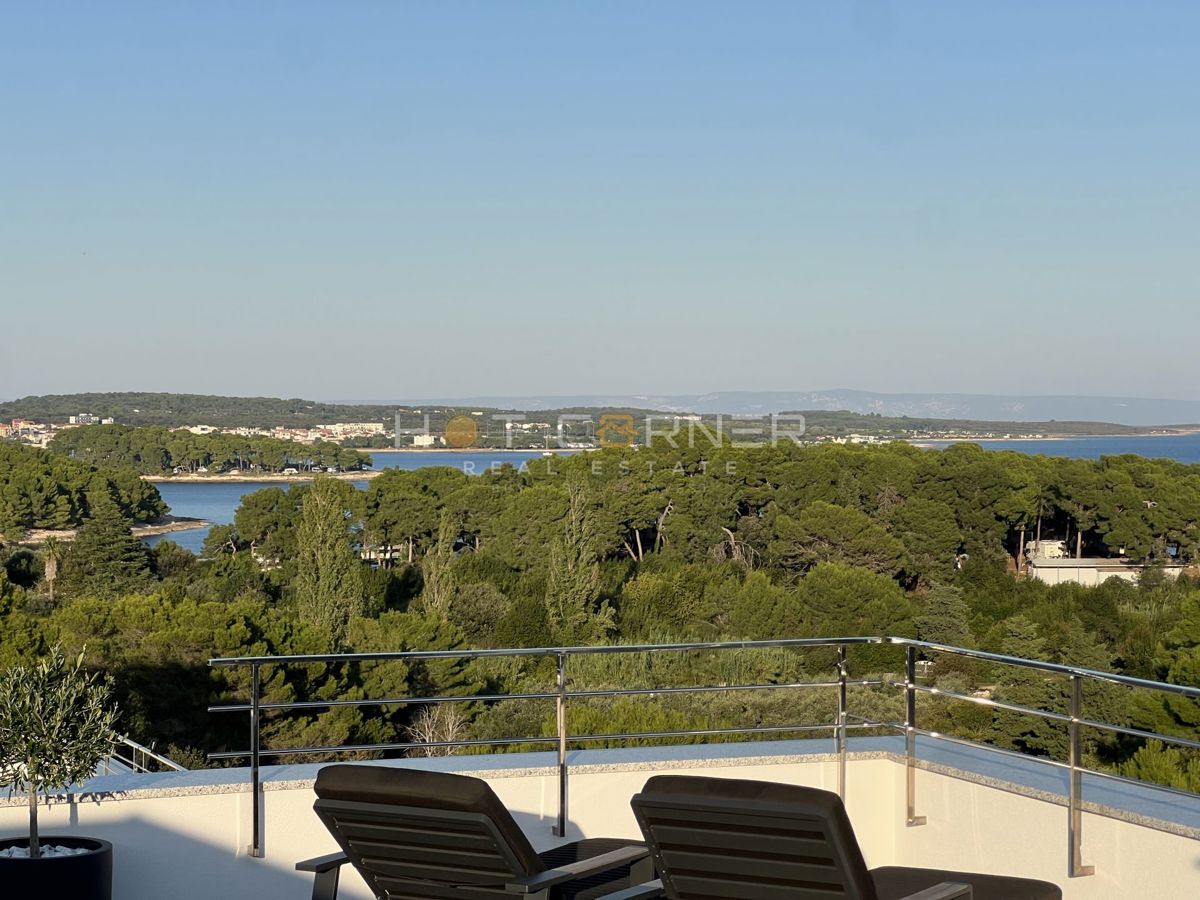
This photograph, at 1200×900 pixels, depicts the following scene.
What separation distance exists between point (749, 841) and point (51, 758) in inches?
90.6

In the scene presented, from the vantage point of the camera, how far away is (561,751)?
15.4 ft

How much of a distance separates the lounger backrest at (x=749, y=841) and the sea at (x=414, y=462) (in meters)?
54.9

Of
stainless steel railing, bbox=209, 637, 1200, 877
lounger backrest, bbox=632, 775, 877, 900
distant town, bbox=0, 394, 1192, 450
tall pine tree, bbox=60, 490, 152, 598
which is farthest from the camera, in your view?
distant town, bbox=0, 394, 1192, 450

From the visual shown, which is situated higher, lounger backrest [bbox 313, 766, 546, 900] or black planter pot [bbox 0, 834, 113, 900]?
lounger backrest [bbox 313, 766, 546, 900]

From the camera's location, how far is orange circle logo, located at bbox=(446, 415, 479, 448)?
67.1 meters

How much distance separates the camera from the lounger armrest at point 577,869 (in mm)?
2938

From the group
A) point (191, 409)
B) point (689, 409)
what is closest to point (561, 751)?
point (689, 409)

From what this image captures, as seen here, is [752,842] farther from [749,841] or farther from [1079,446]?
[1079,446]

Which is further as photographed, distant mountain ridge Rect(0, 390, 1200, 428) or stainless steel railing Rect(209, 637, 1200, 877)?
distant mountain ridge Rect(0, 390, 1200, 428)

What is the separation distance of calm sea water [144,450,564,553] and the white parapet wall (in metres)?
53.1

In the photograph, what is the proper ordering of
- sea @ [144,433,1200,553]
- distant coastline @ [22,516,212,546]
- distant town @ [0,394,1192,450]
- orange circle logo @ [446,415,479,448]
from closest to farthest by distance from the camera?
distant coastline @ [22,516,212,546] < sea @ [144,433,1200,553] < distant town @ [0,394,1192,450] < orange circle logo @ [446,415,479,448]

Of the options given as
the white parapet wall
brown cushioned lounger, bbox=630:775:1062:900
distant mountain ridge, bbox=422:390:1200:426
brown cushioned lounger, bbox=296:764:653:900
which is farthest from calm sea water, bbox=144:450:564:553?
brown cushioned lounger, bbox=630:775:1062:900

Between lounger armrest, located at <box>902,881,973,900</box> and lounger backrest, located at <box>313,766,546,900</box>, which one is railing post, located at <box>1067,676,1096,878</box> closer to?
lounger armrest, located at <box>902,881,973,900</box>

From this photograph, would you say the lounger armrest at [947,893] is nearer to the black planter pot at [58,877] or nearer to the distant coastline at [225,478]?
the black planter pot at [58,877]
